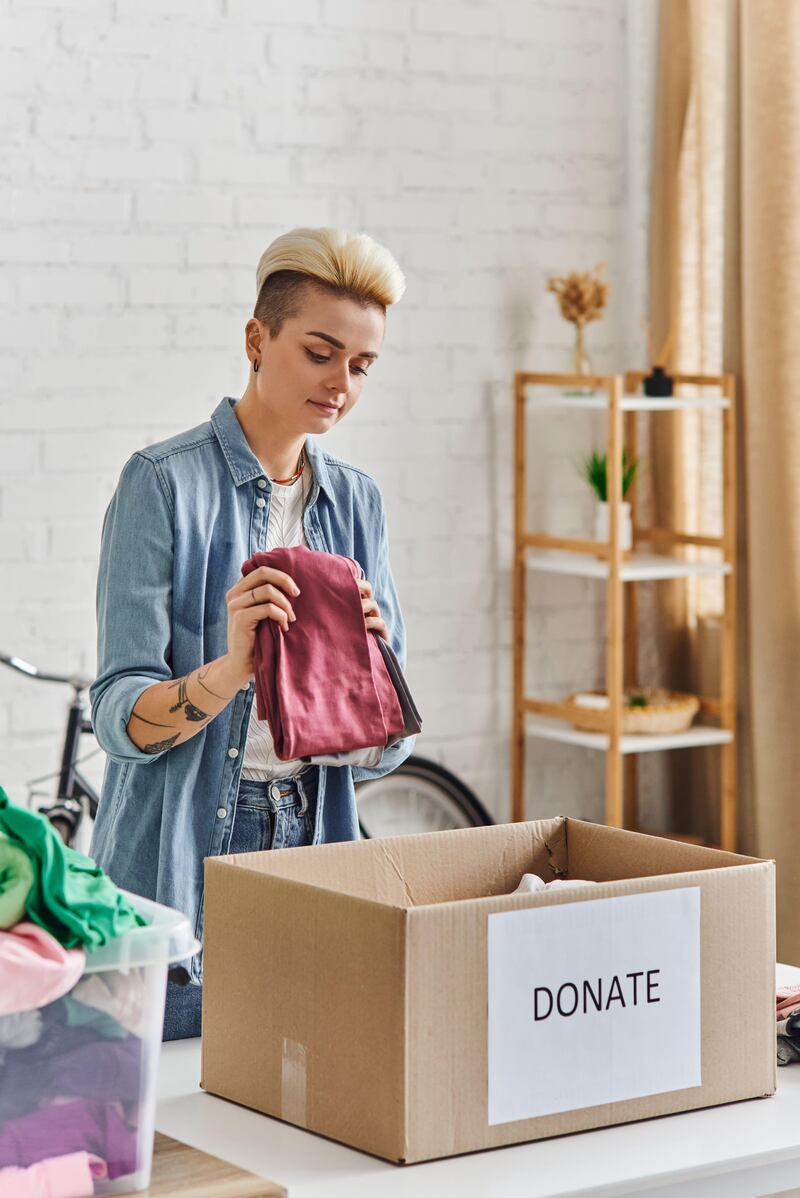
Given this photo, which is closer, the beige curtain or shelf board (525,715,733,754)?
the beige curtain

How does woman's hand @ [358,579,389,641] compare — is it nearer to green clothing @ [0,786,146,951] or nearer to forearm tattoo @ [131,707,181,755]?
forearm tattoo @ [131,707,181,755]

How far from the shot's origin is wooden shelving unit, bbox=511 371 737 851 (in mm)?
3982

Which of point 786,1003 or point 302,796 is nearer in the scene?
point 786,1003

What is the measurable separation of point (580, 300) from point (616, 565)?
0.65 meters

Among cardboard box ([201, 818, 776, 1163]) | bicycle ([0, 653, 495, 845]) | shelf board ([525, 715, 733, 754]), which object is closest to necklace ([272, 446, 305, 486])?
cardboard box ([201, 818, 776, 1163])

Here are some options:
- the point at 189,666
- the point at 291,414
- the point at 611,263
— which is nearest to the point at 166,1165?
the point at 189,666

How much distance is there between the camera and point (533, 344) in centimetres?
420

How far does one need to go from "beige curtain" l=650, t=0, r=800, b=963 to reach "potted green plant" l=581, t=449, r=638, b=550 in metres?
0.21

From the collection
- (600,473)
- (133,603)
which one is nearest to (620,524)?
(600,473)

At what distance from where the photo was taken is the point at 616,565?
13.1 feet

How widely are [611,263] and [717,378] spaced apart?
45cm

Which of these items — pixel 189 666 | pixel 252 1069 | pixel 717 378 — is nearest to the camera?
pixel 252 1069

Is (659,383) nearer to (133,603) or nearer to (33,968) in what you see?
(133,603)

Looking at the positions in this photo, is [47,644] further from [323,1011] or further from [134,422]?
[323,1011]
